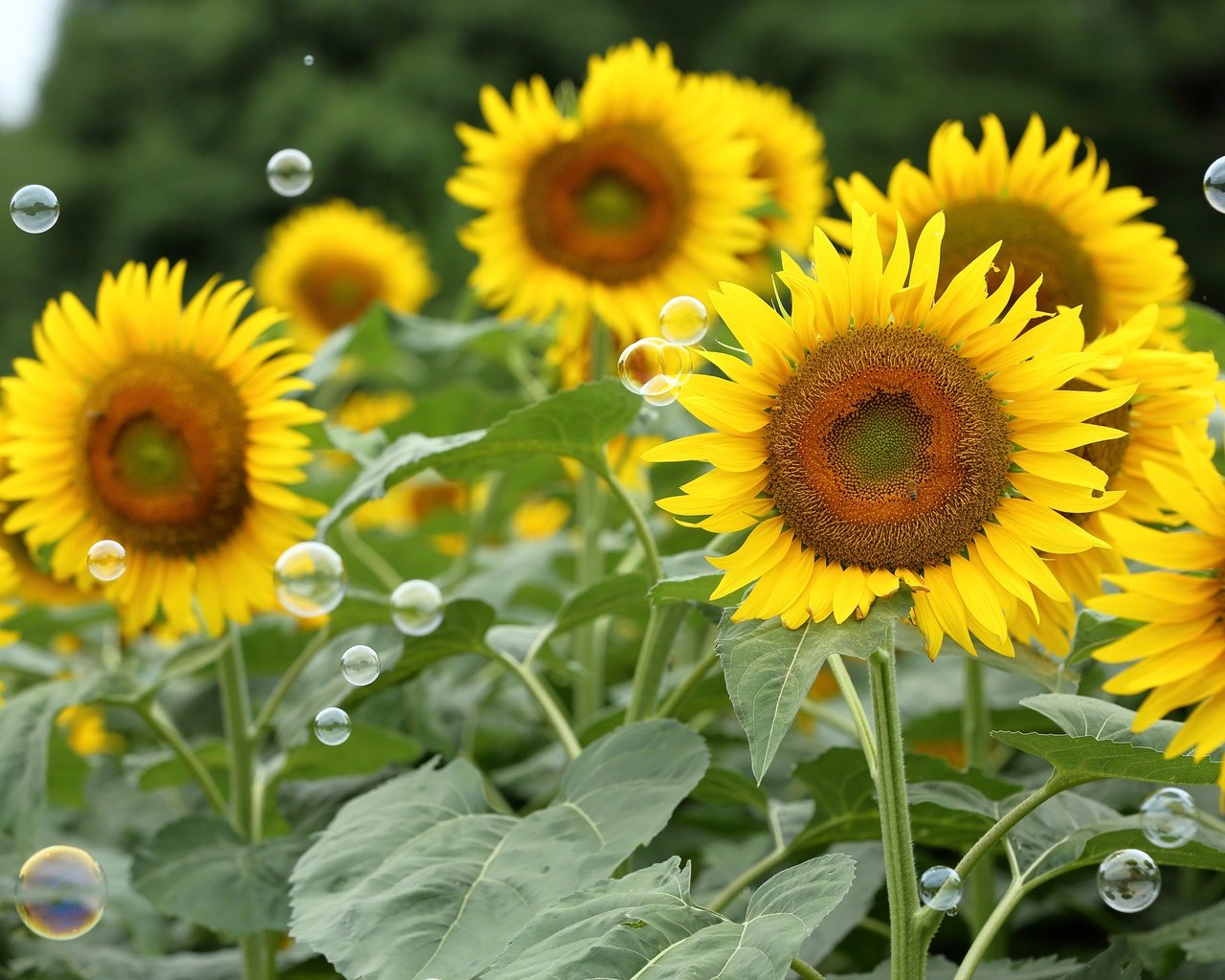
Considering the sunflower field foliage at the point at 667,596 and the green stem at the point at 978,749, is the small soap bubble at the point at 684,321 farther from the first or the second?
the green stem at the point at 978,749

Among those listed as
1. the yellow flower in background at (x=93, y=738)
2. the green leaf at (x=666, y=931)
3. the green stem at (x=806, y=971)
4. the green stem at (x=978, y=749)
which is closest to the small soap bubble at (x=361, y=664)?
the green leaf at (x=666, y=931)

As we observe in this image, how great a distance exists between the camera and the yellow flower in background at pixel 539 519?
3.35 m

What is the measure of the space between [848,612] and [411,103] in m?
9.71

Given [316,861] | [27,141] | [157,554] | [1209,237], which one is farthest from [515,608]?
[27,141]

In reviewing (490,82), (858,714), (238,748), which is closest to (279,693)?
(238,748)

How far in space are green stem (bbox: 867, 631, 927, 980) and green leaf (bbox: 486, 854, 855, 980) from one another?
0.20ft

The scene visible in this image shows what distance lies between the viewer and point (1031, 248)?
147cm

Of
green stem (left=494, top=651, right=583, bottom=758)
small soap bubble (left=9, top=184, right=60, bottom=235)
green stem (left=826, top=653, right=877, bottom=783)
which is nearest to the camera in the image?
green stem (left=826, top=653, right=877, bottom=783)

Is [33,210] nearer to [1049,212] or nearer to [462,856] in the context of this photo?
[462,856]

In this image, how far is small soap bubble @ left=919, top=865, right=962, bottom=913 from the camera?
1.03 m

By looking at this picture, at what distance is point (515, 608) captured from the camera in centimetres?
248

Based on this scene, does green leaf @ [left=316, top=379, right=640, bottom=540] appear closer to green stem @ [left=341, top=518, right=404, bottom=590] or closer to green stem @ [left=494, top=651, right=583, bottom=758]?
green stem @ [left=494, top=651, right=583, bottom=758]

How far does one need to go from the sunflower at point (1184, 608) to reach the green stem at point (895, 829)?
0.60ft

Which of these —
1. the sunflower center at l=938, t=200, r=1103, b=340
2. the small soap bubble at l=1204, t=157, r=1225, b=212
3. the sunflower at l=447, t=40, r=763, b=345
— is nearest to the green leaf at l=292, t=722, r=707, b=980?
→ the sunflower center at l=938, t=200, r=1103, b=340
